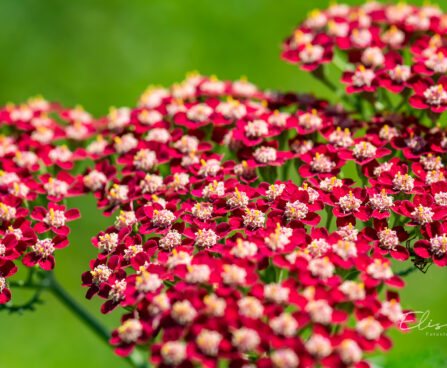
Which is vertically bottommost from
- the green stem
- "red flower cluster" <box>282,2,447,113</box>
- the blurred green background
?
the green stem

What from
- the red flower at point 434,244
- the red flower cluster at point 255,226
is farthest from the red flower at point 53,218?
the red flower at point 434,244

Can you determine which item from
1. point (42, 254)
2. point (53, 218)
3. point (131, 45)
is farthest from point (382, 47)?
point (131, 45)

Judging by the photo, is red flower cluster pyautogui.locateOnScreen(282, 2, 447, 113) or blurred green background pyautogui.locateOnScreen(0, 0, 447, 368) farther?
blurred green background pyautogui.locateOnScreen(0, 0, 447, 368)

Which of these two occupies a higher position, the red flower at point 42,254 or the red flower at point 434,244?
the red flower at point 42,254

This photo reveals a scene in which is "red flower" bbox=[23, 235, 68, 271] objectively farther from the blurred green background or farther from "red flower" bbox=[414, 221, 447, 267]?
the blurred green background

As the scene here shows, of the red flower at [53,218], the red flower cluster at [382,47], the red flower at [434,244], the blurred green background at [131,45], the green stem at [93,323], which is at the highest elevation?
the blurred green background at [131,45]

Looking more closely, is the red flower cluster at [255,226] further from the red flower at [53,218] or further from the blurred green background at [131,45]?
the blurred green background at [131,45]

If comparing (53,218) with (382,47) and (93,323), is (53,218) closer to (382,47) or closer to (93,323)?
(93,323)

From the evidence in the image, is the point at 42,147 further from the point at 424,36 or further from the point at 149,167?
the point at 424,36

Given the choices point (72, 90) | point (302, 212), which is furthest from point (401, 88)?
point (72, 90)

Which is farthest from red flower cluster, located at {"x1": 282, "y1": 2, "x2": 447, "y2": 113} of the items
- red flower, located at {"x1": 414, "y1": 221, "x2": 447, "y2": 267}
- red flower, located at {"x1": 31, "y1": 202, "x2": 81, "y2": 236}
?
red flower, located at {"x1": 31, "y1": 202, "x2": 81, "y2": 236}

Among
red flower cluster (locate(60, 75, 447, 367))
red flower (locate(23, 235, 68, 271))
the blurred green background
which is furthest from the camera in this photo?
the blurred green background
